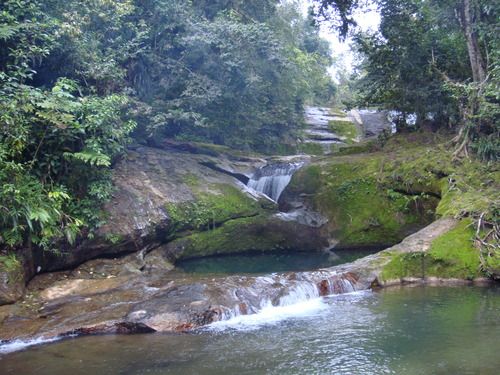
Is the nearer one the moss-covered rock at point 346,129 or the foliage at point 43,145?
the foliage at point 43,145

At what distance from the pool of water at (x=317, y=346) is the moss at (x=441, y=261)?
4.74ft

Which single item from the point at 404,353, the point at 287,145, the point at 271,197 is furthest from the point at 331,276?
the point at 287,145

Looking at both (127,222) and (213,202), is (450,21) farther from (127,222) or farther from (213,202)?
(127,222)

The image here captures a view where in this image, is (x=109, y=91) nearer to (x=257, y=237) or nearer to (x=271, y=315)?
(x=257, y=237)

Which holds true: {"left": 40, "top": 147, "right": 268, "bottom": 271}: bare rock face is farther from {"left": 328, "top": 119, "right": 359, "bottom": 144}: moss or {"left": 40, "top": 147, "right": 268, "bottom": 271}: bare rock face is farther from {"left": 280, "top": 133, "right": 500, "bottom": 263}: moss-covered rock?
{"left": 328, "top": 119, "right": 359, "bottom": 144}: moss

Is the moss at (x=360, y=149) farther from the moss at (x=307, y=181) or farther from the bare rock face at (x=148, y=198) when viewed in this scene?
the bare rock face at (x=148, y=198)

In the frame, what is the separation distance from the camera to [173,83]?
1708cm

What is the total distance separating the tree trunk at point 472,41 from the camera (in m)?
14.1

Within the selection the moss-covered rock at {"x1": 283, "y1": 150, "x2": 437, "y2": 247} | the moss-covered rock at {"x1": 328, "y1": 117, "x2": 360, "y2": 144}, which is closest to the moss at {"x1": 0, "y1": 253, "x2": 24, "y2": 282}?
the moss-covered rock at {"x1": 283, "y1": 150, "x2": 437, "y2": 247}

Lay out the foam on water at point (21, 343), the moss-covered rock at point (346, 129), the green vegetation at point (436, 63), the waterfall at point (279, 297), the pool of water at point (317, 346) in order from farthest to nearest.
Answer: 1. the moss-covered rock at point (346, 129)
2. the green vegetation at point (436, 63)
3. the waterfall at point (279, 297)
4. the foam on water at point (21, 343)
5. the pool of water at point (317, 346)

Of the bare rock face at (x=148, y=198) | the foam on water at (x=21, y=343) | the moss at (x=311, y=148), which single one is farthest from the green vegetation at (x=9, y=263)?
the moss at (x=311, y=148)

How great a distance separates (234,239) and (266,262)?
1.47 metres

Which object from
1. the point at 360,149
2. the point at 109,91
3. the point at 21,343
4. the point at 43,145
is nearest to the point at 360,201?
the point at 360,149

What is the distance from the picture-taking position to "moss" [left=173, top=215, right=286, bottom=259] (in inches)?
570
